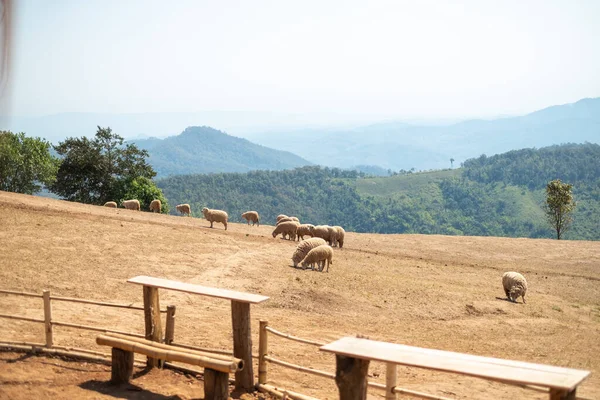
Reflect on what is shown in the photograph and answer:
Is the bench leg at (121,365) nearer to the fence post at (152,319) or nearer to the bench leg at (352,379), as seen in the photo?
the fence post at (152,319)

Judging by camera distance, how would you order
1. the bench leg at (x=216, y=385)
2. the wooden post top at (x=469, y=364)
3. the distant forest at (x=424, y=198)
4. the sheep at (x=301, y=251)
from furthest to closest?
1. the distant forest at (x=424, y=198)
2. the sheep at (x=301, y=251)
3. the bench leg at (x=216, y=385)
4. the wooden post top at (x=469, y=364)

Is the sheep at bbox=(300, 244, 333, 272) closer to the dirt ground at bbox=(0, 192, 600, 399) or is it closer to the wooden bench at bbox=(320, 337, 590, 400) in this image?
the dirt ground at bbox=(0, 192, 600, 399)

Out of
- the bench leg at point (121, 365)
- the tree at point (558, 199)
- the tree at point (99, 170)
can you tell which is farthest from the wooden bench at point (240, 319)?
the tree at point (99, 170)

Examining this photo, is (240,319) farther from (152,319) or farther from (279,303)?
(279,303)

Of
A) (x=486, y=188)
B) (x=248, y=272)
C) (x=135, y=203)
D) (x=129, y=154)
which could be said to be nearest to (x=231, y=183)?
(x=486, y=188)

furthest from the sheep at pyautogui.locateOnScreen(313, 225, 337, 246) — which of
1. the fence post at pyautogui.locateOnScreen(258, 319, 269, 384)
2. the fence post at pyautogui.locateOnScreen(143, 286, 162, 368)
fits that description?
the fence post at pyautogui.locateOnScreen(258, 319, 269, 384)

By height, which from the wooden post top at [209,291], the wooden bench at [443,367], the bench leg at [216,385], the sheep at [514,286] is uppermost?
the wooden post top at [209,291]

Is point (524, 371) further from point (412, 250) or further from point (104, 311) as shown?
point (412, 250)

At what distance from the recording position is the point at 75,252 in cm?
2169

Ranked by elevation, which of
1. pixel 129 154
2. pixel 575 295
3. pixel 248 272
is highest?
pixel 129 154

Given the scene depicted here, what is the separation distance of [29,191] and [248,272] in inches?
1627

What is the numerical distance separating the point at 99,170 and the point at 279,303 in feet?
161

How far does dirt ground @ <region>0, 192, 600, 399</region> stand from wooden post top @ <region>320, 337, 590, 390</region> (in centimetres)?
373

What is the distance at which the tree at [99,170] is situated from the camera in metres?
63.1
